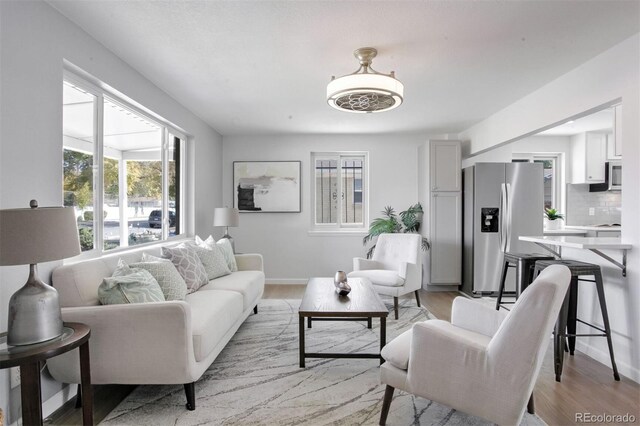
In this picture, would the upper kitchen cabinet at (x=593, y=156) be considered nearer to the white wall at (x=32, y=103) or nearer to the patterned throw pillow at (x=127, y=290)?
the patterned throw pillow at (x=127, y=290)

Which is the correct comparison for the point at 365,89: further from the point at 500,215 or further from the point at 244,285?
the point at 500,215

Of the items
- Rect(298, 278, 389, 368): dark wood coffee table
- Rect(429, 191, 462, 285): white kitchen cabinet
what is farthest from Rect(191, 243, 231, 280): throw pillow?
Rect(429, 191, 462, 285): white kitchen cabinet

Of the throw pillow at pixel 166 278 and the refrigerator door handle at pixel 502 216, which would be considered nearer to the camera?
the throw pillow at pixel 166 278

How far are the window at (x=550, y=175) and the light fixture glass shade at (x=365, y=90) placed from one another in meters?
4.30

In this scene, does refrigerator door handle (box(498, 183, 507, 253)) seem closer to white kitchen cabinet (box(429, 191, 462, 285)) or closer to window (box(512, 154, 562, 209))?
white kitchen cabinet (box(429, 191, 462, 285))

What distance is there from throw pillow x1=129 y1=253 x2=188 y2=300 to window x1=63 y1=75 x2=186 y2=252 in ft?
1.69

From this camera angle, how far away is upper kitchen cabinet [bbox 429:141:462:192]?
5.09 m

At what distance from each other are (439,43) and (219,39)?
1.59 metres

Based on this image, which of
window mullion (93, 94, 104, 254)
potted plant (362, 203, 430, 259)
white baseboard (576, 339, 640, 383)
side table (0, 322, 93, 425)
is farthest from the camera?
potted plant (362, 203, 430, 259)

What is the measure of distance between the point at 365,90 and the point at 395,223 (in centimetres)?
313

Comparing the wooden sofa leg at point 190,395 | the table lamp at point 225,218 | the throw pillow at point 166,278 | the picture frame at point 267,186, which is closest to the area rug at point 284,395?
the wooden sofa leg at point 190,395

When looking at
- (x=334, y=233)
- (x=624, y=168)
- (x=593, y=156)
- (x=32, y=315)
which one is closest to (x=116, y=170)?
(x=32, y=315)

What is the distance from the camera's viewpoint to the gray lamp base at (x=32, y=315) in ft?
5.02

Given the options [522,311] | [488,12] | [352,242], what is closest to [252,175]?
[352,242]
